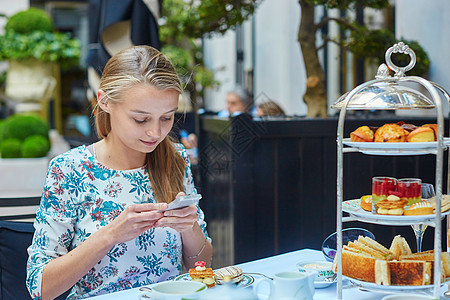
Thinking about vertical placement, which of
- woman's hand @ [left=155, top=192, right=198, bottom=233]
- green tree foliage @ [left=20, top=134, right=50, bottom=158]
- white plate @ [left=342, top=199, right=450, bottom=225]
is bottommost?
green tree foliage @ [left=20, top=134, right=50, bottom=158]

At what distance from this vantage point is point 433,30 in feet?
11.3

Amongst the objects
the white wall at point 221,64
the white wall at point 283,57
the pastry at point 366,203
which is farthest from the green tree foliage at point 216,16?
the white wall at point 221,64

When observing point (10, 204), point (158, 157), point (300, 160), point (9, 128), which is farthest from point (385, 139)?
point (9, 128)

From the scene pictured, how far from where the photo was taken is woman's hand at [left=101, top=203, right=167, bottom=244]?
1.47m

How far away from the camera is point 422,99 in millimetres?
1327

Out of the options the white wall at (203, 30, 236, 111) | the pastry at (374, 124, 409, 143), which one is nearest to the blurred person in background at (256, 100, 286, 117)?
the pastry at (374, 124, 409, 143)

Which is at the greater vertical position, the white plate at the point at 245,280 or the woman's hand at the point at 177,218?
the woman's hand at the point at 177,218

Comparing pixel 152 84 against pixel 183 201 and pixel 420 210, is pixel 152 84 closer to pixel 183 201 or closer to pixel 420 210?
pixel 183 201

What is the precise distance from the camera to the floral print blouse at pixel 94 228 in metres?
1.67

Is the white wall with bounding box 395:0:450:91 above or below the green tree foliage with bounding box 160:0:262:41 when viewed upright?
below

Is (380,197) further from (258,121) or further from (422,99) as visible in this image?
(258,121)

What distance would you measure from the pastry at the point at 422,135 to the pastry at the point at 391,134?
20 millimetres

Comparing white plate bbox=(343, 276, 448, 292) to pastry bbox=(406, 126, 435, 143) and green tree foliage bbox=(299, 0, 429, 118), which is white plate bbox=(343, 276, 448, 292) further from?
green tree foliage bbox=(299, 0, 429, 118)

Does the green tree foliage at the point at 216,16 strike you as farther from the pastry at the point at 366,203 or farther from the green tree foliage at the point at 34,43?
the pastry at the point at 366,203
